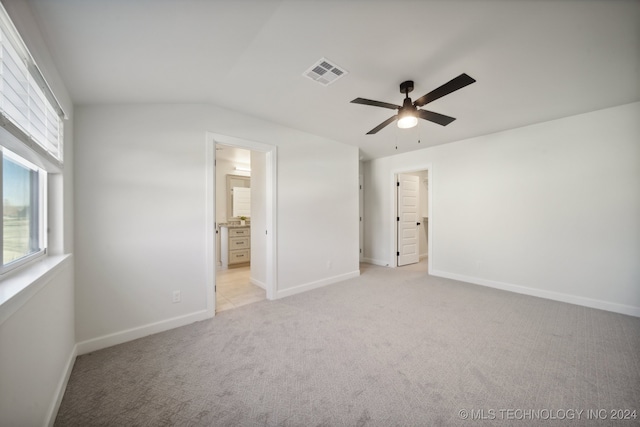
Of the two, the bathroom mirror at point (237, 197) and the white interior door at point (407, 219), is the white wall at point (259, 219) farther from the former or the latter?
the white interior door at point (407, 219)

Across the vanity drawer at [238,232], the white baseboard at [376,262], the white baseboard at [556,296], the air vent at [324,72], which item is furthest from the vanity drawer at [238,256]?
the white baseboard at [556,296]

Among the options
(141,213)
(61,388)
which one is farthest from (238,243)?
(61,388)

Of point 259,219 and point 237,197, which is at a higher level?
point 237,197

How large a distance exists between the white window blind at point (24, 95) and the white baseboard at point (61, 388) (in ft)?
4.99

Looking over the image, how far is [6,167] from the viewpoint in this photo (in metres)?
1.22

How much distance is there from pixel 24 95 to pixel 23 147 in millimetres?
315

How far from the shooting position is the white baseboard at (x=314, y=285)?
332cm

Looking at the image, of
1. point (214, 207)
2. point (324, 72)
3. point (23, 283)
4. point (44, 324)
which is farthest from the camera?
point (214, 207)

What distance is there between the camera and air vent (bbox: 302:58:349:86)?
77.0 inches

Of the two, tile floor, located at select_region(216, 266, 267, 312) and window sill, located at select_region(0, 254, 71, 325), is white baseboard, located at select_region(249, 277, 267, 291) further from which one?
window sill, located at select_region(0, 254, 71, 325)

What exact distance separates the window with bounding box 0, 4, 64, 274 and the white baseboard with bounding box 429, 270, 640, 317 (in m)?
4.99

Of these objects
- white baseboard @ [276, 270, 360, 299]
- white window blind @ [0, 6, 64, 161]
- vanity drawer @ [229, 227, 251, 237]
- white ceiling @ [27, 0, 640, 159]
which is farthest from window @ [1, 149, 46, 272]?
vanity drawer @ [229, 227, 251, 237]

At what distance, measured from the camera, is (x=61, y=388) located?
1.54m

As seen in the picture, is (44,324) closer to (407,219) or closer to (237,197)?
(237,197)
